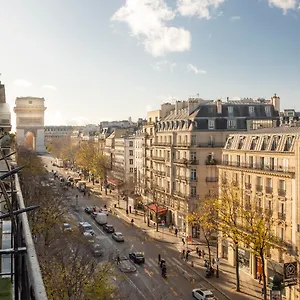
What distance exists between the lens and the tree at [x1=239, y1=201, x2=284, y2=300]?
29.6 meters

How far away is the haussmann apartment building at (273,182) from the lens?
1200 inches

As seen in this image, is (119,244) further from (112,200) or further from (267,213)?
(112,200)

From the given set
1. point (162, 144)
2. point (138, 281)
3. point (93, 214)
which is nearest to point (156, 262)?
point (138, 281)

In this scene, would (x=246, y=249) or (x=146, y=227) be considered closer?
(x=246, y=249)

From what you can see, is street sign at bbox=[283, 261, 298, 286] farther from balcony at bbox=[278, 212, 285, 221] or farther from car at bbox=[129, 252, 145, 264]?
car at bbox=[129, 252, 145, 264]

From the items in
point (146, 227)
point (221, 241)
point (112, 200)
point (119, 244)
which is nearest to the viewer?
point (221, 241)

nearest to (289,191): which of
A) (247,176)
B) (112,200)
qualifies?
(247,176)

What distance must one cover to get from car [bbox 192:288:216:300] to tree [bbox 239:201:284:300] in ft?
12.8

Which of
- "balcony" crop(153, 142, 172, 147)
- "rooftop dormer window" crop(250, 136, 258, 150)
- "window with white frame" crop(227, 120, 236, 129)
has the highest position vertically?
"window with white frame" crop(227, 120, 236, 129)

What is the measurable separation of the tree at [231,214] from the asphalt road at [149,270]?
402 cm

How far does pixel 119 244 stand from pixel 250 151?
17.5 m

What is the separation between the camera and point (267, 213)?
31.6m

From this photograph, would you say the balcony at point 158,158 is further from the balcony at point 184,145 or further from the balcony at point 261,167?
the balcony at point 261,167

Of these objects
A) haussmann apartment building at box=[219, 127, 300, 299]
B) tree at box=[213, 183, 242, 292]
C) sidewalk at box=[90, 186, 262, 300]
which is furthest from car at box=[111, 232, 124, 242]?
tree at box=[213, 183, 242, 292]
